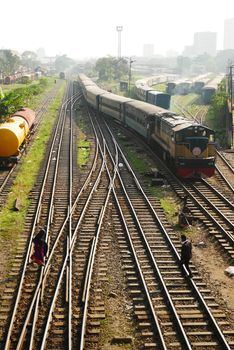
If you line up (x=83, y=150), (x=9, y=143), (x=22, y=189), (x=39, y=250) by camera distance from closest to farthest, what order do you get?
(x=39, y=250), (x=22, y=189), (x=9, y=143), (x=83, y=150)

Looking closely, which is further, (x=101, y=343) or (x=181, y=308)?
(x=181, y=308)

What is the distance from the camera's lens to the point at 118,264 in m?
14.4

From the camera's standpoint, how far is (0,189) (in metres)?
22.0

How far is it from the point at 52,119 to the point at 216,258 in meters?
37.7

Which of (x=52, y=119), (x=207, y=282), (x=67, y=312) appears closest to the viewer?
(x=67, y=312)

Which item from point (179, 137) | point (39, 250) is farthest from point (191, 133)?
point (39, 250)

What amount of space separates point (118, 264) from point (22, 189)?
984 centimetres

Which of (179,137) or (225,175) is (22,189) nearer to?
(179,137)

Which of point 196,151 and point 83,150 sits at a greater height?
point 196,151

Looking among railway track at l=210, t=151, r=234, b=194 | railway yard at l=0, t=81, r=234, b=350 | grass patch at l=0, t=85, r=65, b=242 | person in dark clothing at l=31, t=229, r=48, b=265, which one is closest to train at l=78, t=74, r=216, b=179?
railway yard at l=0, t=81, r=234, b=350

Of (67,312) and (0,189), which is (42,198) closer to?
(0,189)

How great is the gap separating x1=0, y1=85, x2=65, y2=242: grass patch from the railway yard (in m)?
→ 0.24

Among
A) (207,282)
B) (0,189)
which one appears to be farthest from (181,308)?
(0,189)

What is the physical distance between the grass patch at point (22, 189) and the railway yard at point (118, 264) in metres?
0.24
